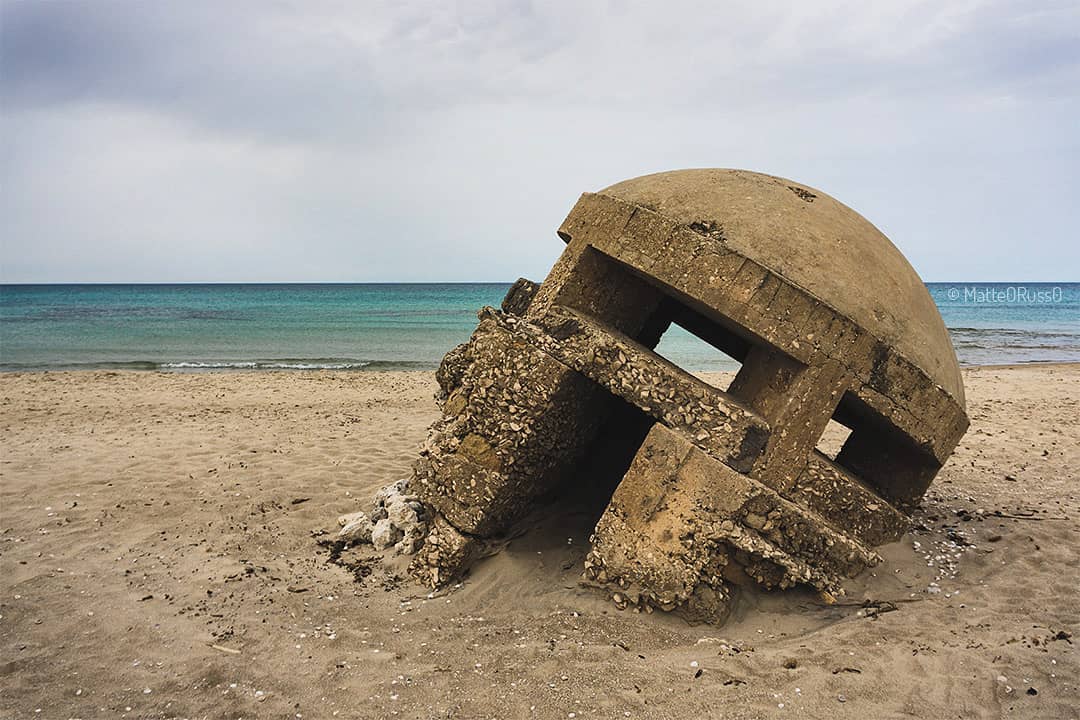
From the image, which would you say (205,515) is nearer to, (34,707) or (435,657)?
(34,707)

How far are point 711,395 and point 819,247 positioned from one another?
1112mm

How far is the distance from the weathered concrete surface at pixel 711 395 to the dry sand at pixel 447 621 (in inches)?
13.7

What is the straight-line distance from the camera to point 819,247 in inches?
167

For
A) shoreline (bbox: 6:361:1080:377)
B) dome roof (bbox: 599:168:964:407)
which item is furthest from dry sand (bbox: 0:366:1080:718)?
shoreline (bbox: 6:361:1080:377)

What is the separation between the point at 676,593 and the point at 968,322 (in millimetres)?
37102

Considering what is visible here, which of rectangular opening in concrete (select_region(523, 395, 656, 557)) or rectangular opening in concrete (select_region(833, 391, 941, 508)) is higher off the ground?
rectangular opening in concrete (select_region(833, 391, 941, 508))

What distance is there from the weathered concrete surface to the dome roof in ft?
0.04

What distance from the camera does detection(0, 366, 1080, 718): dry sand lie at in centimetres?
335

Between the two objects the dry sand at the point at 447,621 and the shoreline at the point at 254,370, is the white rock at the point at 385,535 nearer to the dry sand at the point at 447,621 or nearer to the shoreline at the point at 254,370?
the dry sand at the point at 447,621

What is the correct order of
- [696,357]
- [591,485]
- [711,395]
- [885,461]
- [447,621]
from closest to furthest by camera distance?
[711,395] → [447,621] → [885,461] → [591,485] → [696,357]

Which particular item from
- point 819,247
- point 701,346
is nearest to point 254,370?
point 701,346

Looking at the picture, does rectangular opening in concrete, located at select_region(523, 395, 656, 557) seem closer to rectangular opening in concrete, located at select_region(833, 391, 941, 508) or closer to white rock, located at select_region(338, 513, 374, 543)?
white rock, located at select_region(338, 513, 374, 543)

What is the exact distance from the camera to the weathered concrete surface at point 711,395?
13.1ft

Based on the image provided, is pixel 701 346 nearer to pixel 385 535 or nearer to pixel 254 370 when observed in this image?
pixel 254 370
